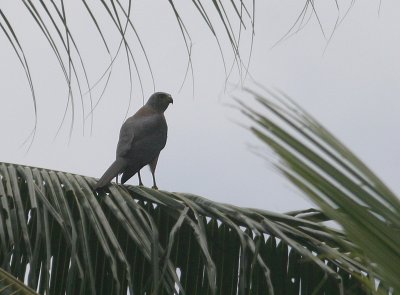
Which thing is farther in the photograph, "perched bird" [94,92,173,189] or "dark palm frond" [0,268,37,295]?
"perched bird" [94,92,173,189]

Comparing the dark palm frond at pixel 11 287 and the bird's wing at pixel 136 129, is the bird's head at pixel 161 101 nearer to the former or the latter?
the bird's wing at pixel 136 129

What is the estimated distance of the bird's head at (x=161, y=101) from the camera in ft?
30.2

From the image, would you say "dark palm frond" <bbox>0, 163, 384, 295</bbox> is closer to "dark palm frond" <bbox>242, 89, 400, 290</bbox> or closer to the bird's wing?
"dark palm frond" <bbox>242, 89, 400, 290</bbox>

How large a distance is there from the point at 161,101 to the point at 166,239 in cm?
599

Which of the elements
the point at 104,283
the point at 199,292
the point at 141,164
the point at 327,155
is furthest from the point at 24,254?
the point at 141,164

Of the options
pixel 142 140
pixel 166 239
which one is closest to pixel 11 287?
pixel 166 239

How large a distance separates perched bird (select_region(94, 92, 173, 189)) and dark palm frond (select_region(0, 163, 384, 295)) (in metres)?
2.85

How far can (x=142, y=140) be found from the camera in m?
7.69

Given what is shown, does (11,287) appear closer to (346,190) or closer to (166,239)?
(346,190)

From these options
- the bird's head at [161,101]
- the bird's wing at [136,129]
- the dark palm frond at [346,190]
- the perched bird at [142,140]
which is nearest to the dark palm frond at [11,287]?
the dark palm frond at [346,190]

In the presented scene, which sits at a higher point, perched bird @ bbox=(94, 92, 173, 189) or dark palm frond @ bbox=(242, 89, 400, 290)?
dark palm frond @ bbox=(242, 89, 400, 290)

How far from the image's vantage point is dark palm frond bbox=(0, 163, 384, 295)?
2.94 m

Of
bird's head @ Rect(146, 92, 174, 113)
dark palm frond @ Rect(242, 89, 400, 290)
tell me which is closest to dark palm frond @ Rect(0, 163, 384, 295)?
dark palm frond @ Rect(242, 89, 400, 290)

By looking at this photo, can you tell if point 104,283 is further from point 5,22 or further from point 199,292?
point 5,22
